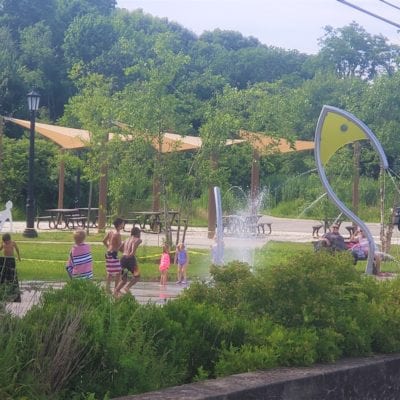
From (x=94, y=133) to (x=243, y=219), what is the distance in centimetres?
616

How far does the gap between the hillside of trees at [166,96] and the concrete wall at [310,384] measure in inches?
940

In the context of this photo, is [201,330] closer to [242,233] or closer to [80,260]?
[80,260]

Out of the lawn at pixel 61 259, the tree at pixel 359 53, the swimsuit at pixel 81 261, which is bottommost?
the lawn at pixel 61 259

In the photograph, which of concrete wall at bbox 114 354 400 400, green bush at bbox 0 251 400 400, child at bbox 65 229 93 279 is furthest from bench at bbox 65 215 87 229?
concrete wall at bbox 114 354 400 400

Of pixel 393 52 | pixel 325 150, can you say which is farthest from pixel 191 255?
pixel 393 52

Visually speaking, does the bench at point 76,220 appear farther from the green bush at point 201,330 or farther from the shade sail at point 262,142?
the green bush at point 201,330

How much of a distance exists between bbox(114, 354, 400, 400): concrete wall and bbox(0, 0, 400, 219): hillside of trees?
78.3 feet

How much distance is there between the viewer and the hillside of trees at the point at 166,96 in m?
31.1

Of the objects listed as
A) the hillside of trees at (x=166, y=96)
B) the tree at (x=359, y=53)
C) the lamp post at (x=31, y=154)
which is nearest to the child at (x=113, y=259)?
the hillside of trees at (x=166, y=96)

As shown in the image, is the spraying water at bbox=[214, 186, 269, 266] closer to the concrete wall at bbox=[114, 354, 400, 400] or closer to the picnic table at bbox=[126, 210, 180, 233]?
the picnic table at bbox=[126, 210, 180, 233]

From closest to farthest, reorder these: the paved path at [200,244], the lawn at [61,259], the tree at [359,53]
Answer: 1. the paved path at [200,244]
2. the lawn at [61,259]
3. the tree at [359,53]

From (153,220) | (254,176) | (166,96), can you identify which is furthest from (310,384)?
(254,176)

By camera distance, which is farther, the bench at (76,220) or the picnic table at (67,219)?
the picnic table at (67,219)

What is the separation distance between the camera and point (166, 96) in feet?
100
